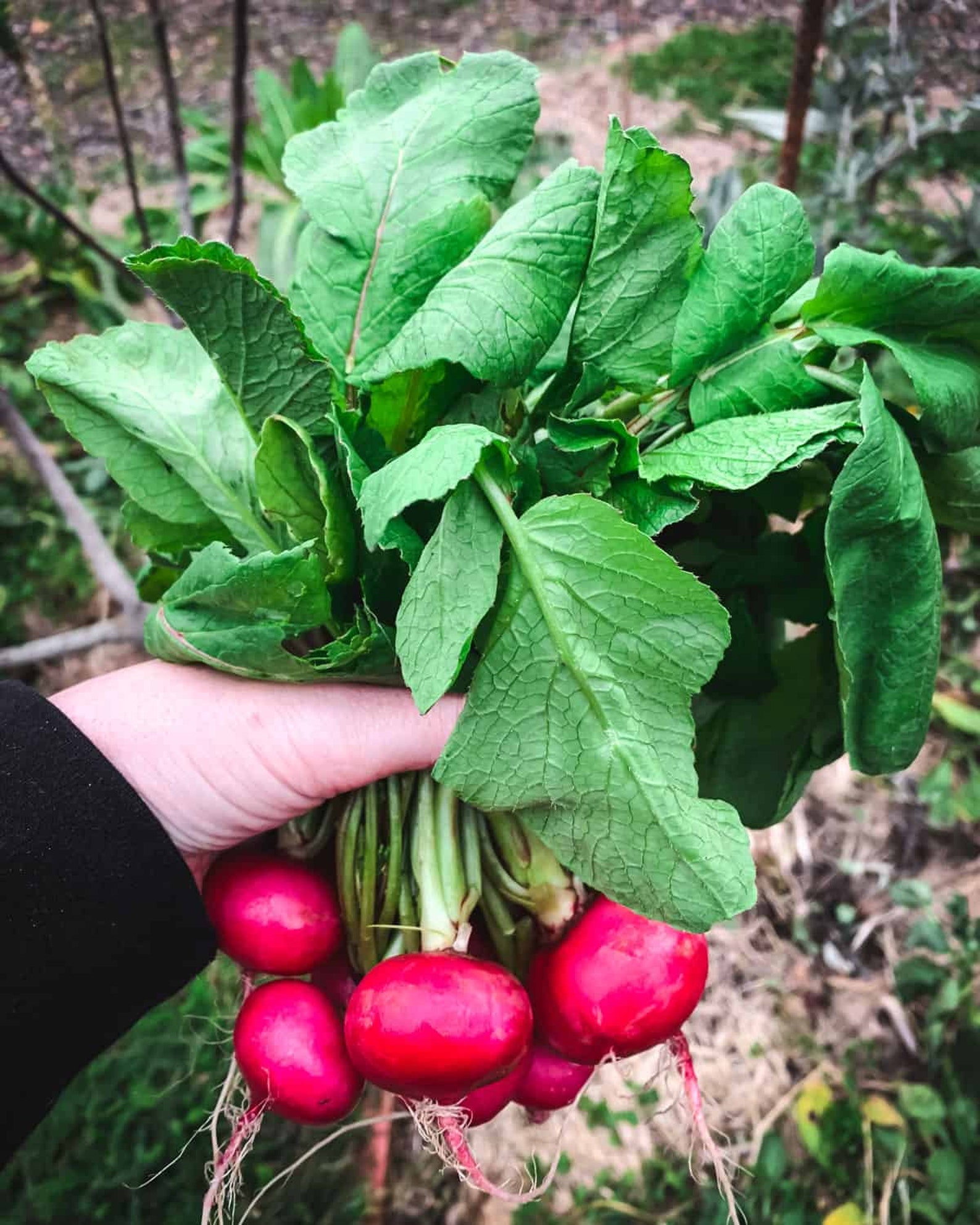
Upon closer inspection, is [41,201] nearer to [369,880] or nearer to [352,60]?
[352,60]

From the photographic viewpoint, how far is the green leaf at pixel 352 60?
2174 mm

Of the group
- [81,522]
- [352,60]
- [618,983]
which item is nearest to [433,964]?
[618,983]

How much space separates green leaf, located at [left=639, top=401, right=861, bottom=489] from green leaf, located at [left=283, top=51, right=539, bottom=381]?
0.28m

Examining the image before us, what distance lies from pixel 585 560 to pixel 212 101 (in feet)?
9.45

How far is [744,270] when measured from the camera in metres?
0.82

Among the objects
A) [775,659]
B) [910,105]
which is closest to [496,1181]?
[775,659]

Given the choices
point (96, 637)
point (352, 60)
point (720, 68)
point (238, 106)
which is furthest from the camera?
point (720, 68)

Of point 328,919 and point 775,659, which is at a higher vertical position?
point 775,659

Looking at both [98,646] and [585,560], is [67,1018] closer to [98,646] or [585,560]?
[585,560]

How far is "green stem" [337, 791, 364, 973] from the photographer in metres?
0.96

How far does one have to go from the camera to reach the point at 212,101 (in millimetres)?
3016

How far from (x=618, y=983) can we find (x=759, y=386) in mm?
541

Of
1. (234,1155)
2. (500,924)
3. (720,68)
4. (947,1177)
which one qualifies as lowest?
(947,1177)

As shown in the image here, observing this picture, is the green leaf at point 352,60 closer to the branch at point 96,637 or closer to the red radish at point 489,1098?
the branch at point 96,637
